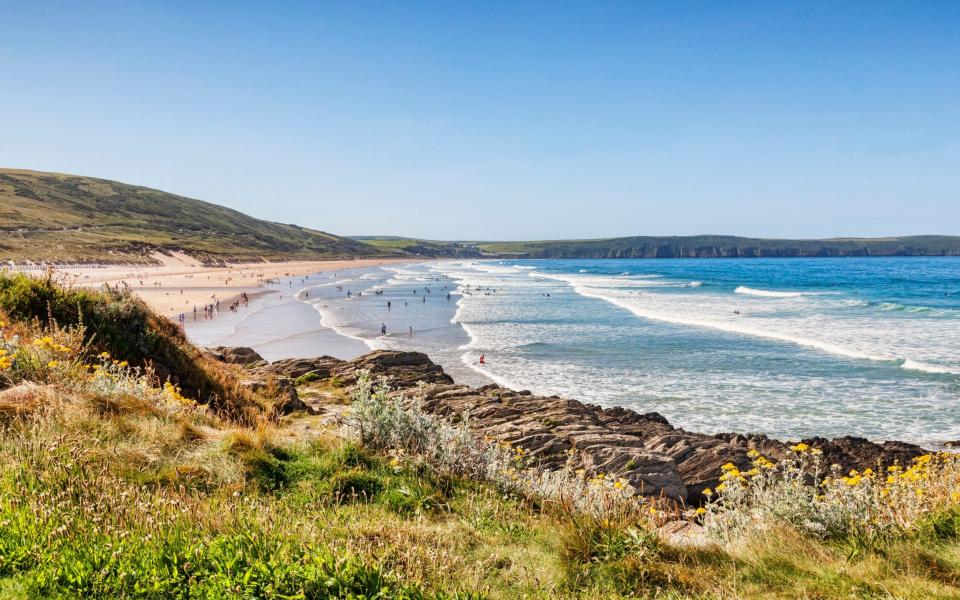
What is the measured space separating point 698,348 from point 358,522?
29102mm

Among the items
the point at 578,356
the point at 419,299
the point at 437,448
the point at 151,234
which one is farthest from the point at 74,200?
the point at 437,448

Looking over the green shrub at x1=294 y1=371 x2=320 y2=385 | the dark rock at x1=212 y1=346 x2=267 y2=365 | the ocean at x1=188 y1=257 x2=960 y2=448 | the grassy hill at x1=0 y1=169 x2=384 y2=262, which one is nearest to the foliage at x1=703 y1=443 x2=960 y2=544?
the ocean at x1=188 y1=257 x2=960 y2=448

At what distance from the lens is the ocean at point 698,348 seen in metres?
19.1

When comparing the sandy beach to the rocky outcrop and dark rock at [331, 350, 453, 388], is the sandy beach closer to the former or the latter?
dark rock at [331, 350, 453, 388]

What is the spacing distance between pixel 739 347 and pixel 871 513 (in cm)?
2745

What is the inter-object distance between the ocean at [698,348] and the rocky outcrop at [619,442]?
94.6 inches

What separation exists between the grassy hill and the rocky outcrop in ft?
292

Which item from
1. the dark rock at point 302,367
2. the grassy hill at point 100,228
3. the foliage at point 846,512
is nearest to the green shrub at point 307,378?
the dark rock at point 302,367

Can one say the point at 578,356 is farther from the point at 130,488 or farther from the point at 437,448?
the point at 130,488

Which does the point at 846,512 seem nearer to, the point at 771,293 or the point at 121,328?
the point at 121,328

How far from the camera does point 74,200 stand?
160500 millimetres

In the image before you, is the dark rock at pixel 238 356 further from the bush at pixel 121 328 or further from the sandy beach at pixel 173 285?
the sandy beach at pixel 173 285

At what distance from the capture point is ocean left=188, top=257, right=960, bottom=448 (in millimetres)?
19062

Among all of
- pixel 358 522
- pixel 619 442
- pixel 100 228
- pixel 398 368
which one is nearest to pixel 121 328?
pixel 358 522
